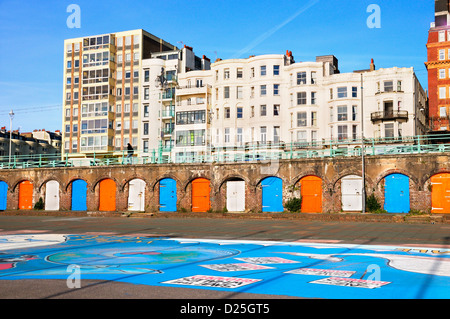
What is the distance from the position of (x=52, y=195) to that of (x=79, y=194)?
3264 mm

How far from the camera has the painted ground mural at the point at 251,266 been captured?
816 centimetres

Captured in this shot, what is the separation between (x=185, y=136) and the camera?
2343 inches

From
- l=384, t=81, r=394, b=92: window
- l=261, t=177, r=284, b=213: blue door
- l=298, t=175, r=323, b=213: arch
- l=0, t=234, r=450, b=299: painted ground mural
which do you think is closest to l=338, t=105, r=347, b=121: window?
l=384, t=81, r=394, b=92: window

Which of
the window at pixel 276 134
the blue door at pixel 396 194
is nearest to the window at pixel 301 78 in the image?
the window at pixel 276 134

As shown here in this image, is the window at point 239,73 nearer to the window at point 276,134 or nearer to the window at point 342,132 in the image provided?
the window at point 276,134

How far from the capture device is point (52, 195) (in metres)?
44.2

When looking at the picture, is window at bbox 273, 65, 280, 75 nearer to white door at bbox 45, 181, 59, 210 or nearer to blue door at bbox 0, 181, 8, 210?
white door at bbox 45, 181, 59, 210

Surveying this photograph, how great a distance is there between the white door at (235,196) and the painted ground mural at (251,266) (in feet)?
67.4

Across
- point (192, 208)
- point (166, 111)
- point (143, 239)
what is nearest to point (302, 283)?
point (143, 239)

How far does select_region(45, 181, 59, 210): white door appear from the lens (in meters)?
43.9

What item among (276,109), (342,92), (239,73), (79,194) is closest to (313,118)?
(342,92)

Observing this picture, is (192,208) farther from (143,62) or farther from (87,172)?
(143,62)

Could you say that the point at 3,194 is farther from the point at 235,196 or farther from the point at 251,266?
the point at 251,266
